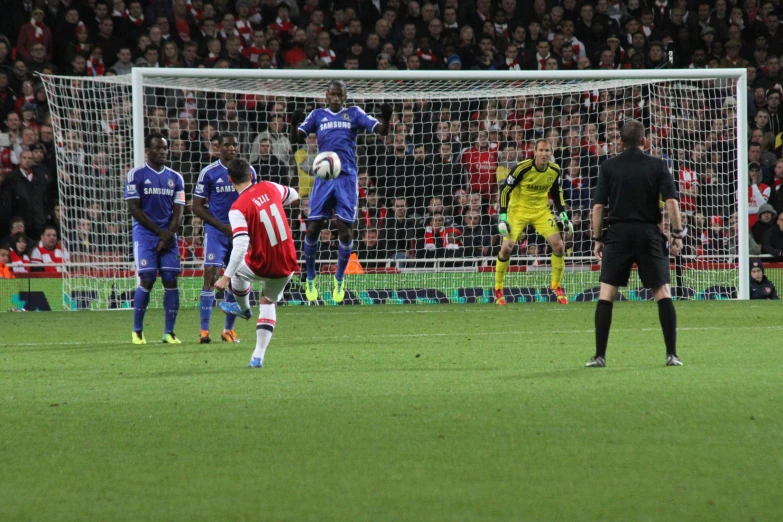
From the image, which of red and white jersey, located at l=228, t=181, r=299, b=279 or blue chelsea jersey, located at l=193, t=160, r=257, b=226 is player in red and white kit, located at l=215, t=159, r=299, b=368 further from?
blue chelsea jersey, located at l=193, t=160, r=257, b=226

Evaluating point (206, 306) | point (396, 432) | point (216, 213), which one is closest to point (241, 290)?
point (206, 306)

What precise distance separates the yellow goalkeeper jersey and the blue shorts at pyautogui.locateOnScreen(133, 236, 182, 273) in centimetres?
567

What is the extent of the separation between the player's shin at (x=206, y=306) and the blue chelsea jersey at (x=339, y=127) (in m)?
Answer: 3.53

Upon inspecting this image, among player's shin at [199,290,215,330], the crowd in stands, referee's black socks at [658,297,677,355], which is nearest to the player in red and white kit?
player's shin at [199,290,215,330]

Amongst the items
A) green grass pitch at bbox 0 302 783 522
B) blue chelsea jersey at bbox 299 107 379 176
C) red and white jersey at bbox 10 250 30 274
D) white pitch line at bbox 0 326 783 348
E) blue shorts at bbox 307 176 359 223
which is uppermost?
blue chelsea jersey at bbox 299 107 379 176

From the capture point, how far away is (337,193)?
44.2 feet

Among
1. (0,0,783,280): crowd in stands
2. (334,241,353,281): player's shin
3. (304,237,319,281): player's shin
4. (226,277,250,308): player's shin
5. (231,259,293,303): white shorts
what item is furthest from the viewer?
(0,0,783,280): crowd in stands

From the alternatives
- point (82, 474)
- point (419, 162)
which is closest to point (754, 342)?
point (82, 474)

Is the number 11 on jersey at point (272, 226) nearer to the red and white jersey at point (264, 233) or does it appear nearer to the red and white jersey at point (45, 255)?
the red and white jersey at point (264, 233)

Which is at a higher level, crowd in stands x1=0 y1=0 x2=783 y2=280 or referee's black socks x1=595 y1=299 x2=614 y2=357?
crowd in stands x1=0 y1=0 x2=783 y2=280

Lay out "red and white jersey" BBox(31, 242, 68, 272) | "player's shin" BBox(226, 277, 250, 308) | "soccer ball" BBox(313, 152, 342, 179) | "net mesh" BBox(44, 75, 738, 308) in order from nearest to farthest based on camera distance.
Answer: "player's shin" BBox(226, 277, 250, 308), "soccer ball" BBox(313, 152, 342, 179), "net mesh" BBox(44, 75, 738, 308), "red and white jersey" BBox(31, 242, 68, 272)

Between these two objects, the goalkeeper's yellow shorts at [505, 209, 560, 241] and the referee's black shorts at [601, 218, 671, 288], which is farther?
the goalkeeper's yellow shorts at [505, 209, 560, 241]

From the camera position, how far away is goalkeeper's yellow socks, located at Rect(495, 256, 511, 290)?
15.2 m

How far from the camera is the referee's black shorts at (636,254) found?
303 inches
